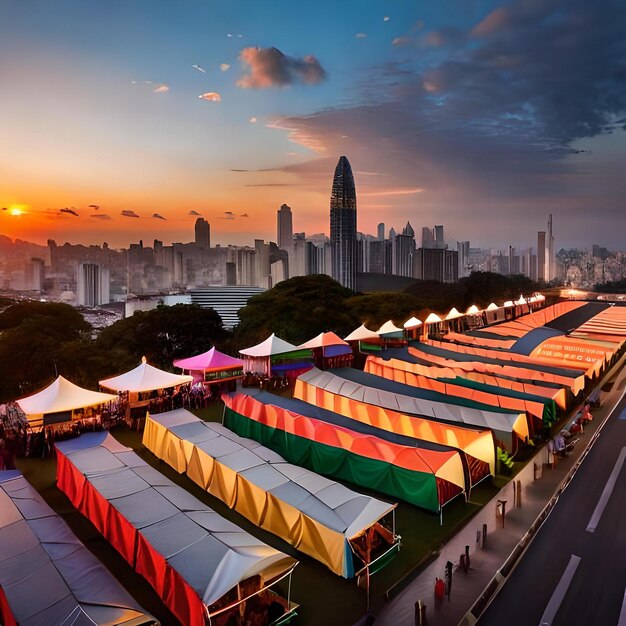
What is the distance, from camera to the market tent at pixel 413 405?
1337cm

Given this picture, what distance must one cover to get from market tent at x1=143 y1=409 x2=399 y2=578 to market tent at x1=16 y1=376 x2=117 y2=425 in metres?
3.33

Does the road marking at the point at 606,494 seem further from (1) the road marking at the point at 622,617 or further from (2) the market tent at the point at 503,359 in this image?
(2) the market tent at the point at 503,359

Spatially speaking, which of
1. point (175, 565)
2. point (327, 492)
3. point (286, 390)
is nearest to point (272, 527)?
point (327, 492)

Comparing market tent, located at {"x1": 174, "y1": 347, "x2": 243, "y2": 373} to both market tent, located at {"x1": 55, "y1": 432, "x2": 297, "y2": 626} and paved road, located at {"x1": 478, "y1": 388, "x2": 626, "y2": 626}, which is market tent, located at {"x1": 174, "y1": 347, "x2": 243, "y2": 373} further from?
paved road, located at {"x1": 478, "y1": 388, "x2": 626, "y2": 626}

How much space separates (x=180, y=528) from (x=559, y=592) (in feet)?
21.9

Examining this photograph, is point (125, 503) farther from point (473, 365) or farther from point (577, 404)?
point (577, 404)

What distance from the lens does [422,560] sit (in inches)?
347

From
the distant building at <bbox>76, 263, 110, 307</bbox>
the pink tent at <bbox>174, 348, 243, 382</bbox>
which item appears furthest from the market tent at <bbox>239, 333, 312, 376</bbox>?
the distant building at <bbox>76, 263, 110, 307</bbox>

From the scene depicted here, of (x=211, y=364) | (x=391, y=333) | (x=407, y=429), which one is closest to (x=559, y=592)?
(x=407, y=429)

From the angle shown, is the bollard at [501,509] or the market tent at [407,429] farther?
the market tent at [407,429]

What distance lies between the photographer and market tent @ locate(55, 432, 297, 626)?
21.2 feet

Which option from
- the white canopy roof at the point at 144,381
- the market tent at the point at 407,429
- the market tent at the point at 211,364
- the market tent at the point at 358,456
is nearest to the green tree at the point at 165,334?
the market tent at the point at 211,364

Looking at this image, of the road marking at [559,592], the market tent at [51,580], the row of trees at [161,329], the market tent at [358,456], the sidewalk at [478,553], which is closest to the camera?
the market tent at [51,580]

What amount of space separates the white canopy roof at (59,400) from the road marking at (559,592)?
43.1 feet
